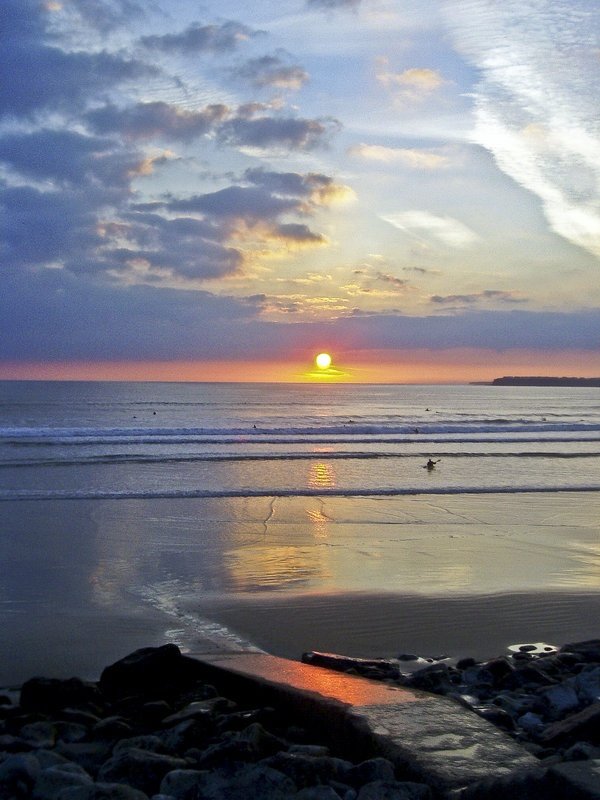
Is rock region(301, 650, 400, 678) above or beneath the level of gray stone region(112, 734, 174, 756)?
beneath

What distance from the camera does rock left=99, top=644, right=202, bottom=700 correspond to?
5305mm

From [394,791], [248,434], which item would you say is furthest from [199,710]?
[248,434]

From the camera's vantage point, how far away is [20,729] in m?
4.59

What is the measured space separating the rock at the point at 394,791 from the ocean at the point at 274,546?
3012 millimetres

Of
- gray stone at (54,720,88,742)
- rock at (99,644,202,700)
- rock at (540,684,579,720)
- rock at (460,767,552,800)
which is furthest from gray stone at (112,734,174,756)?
rock at (540,684,579,720)

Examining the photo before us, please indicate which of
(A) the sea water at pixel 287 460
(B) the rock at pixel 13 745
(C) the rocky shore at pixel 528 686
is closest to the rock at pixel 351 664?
(C) the rocky shore at pixel 528 686

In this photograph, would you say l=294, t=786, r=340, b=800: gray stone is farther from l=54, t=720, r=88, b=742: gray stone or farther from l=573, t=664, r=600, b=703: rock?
l=573, t=664, r=600, b=703: rock

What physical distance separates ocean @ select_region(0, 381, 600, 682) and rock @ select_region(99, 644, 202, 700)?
0.88 meters

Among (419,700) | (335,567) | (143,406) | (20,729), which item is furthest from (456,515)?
(143,406)


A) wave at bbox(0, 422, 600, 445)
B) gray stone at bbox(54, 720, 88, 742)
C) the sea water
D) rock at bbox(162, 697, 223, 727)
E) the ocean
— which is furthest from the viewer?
wave at bbox(0, 422, 600, 445)

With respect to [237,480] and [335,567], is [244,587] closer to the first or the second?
[335,567]

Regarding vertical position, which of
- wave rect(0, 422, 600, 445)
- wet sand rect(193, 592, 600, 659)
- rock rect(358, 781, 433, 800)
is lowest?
wet sand rect(193, 592, 600, 659)

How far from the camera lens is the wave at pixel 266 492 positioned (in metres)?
15.5

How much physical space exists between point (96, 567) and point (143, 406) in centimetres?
5222
